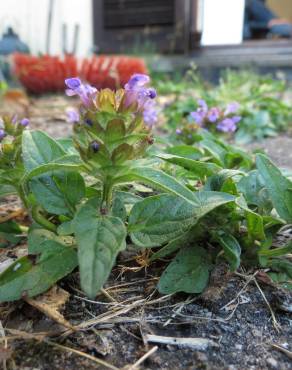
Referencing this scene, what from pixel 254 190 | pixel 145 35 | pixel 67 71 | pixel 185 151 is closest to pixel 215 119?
pixel 185 151

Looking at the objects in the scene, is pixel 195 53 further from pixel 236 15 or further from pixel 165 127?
pixel 165 127

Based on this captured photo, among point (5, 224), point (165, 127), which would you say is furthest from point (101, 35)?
point (5, 224)

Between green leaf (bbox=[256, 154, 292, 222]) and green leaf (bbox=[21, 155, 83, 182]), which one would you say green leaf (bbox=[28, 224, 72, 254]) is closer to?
green leaf (bbox=[21, 155, 83, 182])

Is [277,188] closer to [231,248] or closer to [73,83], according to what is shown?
[231,248]

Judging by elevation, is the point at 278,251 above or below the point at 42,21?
below

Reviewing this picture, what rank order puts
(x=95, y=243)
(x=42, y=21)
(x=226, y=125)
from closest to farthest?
(x=95, y=243), (x=226, y=125), (x=42, y=21)

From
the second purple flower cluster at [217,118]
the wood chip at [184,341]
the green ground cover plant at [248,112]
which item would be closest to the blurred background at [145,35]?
the green ground cover plant at [248,112]

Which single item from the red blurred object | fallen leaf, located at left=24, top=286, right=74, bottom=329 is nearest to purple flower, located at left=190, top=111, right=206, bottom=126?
fallen leaf, located at left=24, top=286, right=74, bottom=329
